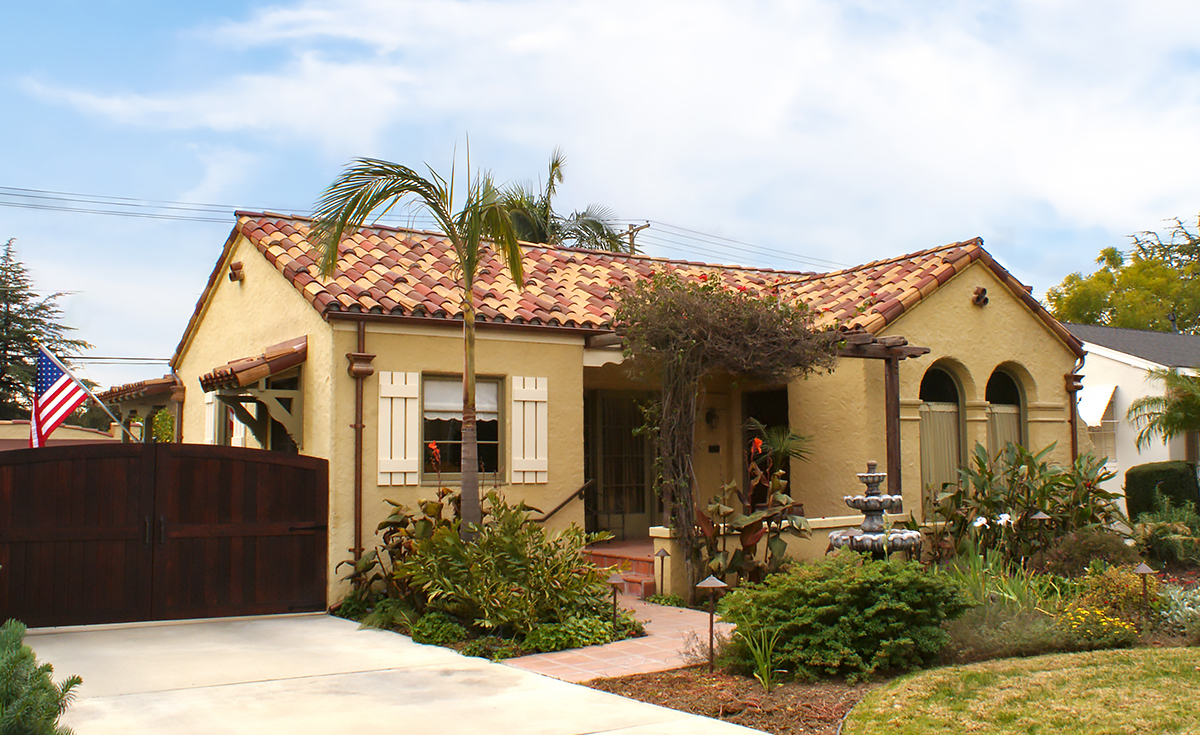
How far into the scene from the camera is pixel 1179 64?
1053 centimetres

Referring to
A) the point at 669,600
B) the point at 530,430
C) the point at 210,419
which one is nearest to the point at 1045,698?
the point at 669,600

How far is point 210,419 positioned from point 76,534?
4.80 m

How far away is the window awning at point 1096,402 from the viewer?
78.8 ft

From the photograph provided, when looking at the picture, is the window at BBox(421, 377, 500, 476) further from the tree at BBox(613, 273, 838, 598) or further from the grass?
the grass

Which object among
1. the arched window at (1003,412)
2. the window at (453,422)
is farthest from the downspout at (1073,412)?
the window at (453,422)

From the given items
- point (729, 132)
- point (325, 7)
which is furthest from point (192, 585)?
point (729, 132)

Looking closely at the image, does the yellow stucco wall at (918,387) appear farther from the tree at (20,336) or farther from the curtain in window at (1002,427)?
the tree at (20,336)

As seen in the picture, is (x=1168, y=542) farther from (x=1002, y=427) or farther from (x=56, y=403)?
(x=56, y=403)

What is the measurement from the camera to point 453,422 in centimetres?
1152

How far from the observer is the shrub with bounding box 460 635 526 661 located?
810 cm

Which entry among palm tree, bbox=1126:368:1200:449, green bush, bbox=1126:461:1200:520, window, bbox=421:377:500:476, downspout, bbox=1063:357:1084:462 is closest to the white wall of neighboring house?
green bush, bbox=1126:461:1200:520

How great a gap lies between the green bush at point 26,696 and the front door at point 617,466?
37.0 feet

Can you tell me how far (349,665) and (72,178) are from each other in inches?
813

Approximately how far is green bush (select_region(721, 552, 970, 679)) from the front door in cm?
707
